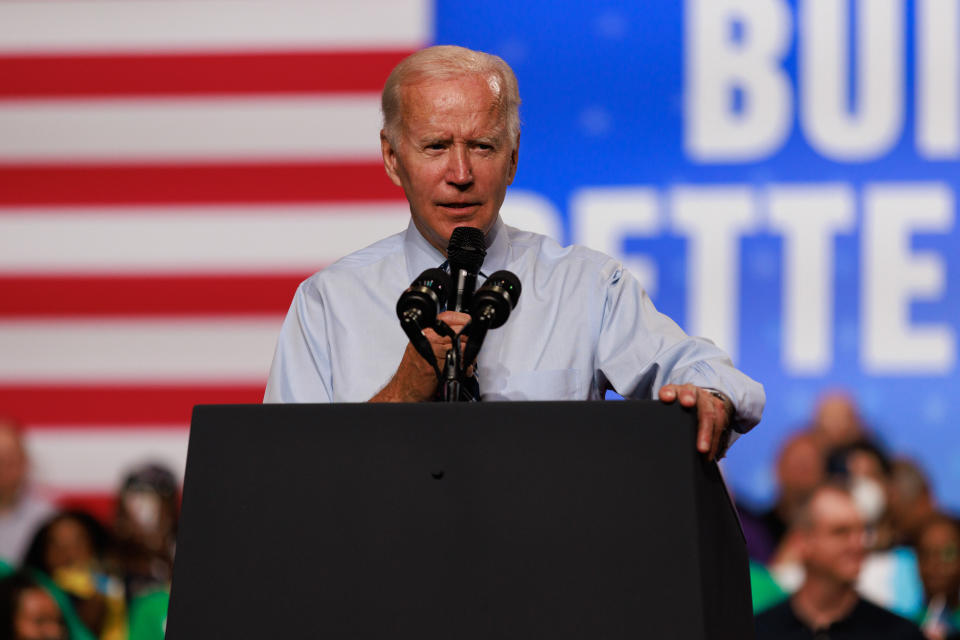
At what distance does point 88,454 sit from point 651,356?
3.49 metres

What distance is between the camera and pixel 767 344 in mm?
4004

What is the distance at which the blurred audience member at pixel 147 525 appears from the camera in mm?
3428

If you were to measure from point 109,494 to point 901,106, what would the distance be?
3.03m

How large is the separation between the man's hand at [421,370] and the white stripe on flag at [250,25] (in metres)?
3.33

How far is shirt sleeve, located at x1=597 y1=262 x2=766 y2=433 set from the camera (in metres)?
1.17

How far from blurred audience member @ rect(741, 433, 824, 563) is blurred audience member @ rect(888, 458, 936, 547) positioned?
9.3 inches

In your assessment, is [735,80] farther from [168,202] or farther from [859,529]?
[168,202]

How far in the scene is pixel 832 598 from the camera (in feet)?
9.20

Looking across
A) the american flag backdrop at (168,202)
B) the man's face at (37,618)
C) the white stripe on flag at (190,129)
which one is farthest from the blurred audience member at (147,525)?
the white stripe on flag at (190,129)

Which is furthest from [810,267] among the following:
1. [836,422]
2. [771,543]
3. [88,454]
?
[88,454]

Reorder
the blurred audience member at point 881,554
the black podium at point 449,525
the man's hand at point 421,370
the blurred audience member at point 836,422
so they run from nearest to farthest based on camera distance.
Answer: the black podium at point 449,525 < the man's hand at point 421,370 < the blurred audience member at point 881,554 < the blurred audience member at point 836,422

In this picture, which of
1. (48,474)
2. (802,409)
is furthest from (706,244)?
(48,474)

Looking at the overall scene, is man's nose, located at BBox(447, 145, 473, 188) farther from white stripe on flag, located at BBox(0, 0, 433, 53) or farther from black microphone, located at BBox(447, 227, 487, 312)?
white stripe on flag, located at BBox(0, 0, 433, 53)

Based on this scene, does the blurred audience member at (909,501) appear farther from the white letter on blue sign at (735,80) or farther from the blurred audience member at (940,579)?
the white letter on blue sign at (735,80)
